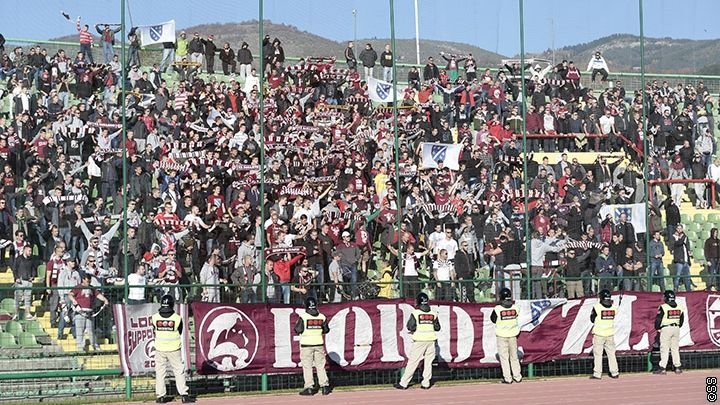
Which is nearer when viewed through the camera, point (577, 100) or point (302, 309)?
point (302, 309)

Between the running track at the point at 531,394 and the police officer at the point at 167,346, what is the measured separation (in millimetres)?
520

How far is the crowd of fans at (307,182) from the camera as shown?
22859mm

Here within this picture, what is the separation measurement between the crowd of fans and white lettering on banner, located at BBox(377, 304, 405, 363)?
54 centimetres

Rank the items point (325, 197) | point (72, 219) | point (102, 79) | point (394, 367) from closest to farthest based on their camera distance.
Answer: point (394, 367) < point (72, 219) < point (325, 197) < point (102, 79)

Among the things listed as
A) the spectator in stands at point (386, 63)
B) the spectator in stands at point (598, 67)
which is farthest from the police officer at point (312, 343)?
the spectator in stands at point (598, 67)

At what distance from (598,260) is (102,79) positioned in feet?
37.2

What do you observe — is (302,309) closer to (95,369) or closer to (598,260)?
(95,369)

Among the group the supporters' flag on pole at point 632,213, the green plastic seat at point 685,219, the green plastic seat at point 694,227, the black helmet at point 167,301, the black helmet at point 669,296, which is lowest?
the black helmet at point 669,296

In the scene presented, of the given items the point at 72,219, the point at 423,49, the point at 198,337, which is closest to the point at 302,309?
the point at 198,337

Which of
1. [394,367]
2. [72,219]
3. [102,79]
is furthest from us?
[102,79]

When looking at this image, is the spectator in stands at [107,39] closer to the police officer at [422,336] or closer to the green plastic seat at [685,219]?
the police officer at [422,336]

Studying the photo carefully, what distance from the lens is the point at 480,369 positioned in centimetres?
2308

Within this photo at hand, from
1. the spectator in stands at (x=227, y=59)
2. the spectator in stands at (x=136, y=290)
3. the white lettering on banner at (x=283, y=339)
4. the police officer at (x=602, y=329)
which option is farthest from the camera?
the spectator in stands at (x=227, y=59)

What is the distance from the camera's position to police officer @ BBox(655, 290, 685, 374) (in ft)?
76.0
